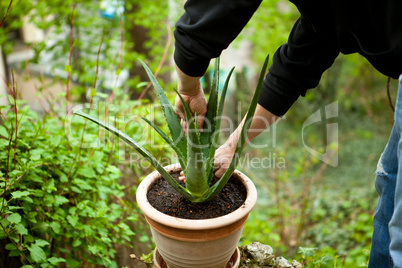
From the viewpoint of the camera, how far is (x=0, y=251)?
135 centimetres

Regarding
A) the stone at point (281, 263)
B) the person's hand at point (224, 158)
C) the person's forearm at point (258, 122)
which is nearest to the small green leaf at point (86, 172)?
the person's hand at point (224, 158)

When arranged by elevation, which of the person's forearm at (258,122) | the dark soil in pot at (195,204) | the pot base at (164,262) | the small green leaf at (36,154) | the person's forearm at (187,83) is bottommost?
the pot base at (164,262)

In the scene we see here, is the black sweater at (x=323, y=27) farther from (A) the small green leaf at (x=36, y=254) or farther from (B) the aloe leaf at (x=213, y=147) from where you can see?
(A) the small green leaf at (x=36, y=254)

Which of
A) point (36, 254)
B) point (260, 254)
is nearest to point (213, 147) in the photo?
point (260, 254)

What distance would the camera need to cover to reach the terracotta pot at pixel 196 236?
112 cm

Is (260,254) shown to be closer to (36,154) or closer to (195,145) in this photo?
(195,145)

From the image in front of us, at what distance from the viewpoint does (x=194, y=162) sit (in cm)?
112

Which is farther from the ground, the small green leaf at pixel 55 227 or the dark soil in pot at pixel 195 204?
the dark soil in pot at pixel 195 204

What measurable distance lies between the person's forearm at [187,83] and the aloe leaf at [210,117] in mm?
84

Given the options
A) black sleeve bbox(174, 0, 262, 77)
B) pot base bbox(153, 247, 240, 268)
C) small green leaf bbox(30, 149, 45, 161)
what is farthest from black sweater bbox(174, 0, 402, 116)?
pot base bbox(153, 247, 240, 268)

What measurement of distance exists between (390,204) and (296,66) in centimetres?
63

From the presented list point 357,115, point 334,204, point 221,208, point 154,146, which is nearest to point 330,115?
point 357,115

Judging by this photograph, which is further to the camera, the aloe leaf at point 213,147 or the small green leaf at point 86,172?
the small green leaf at point 86,172

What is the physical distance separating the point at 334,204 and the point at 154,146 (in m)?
2.83
